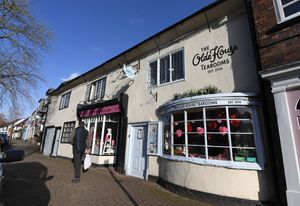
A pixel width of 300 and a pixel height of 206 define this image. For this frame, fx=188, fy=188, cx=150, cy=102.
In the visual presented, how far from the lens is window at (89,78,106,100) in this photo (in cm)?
1248

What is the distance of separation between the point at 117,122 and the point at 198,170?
6.43 meters

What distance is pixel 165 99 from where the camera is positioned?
805 centimetres

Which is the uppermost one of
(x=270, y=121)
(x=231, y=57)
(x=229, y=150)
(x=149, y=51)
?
(x=149, y=51)

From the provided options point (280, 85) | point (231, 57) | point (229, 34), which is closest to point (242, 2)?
point (229, 34)

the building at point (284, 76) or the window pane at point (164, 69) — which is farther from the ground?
the window pane at point (164, 69)

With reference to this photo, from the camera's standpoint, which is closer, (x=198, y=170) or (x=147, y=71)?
(x=198, y=170)

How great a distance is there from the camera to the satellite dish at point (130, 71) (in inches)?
376

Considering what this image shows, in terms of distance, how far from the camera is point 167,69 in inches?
339

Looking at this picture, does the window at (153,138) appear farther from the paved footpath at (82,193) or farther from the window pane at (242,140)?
the window pane at (242,140)

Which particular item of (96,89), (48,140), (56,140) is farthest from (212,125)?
(48,140)

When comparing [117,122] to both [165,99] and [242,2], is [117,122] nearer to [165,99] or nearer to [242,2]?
[165,99]

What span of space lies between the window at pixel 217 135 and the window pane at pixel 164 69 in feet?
7.57

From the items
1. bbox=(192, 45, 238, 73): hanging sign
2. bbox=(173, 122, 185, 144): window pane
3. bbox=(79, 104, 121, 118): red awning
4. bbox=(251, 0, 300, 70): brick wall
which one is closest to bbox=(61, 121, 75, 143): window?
bbox=(79, 104, 121, 118): red awning

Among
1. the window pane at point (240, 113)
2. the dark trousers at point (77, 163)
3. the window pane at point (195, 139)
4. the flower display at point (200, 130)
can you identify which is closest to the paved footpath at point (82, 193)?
the dark trousers at point (77, 163)
